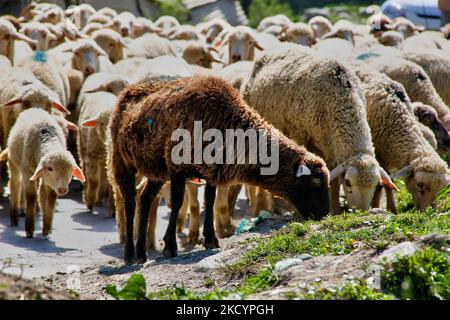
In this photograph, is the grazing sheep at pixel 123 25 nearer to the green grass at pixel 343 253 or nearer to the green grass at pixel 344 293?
the green grass at pixel 343 253

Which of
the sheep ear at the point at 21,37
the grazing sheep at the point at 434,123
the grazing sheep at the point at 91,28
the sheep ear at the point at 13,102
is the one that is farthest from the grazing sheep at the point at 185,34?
the sheep ear at the point at 13,102

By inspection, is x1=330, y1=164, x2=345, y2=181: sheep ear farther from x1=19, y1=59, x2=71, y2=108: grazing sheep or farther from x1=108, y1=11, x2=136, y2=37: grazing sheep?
x1=108, y1=11, x2=136, y2=37: grazing sheep

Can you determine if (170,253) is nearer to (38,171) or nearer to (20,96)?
(38,171)

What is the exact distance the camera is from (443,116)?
14438 mm

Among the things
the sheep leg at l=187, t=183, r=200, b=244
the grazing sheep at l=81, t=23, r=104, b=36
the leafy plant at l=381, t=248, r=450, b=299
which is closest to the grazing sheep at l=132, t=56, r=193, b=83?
the sheep leg at l=187, t=183, r=200, b=244

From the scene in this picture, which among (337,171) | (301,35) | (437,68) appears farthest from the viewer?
(301,35)

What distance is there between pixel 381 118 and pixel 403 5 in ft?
66.7

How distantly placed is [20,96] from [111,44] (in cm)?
582

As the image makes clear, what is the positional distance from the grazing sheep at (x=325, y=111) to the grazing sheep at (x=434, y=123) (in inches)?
84.2

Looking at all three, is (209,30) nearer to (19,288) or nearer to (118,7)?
(118,7)

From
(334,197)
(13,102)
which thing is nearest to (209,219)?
(334,197)

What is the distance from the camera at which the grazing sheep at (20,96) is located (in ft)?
42.9

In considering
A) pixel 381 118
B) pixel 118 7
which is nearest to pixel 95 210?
pixel 381 118

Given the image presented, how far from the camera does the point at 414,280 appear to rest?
6.26 m
